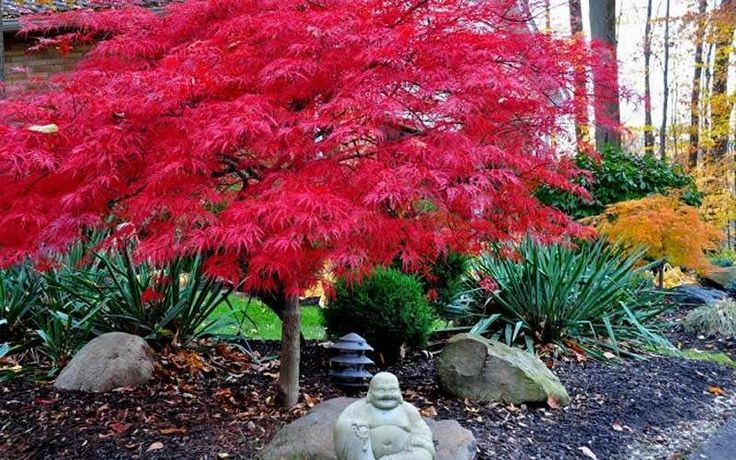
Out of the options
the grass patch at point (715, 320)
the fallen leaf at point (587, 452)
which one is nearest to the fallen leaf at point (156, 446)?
the fallen leaf at point (587, 452)

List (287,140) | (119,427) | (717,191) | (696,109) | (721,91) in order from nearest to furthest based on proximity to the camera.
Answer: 1. (287,140)
2. (119,427)
3. (717,191)
4. (721,91)
5. (696,109)

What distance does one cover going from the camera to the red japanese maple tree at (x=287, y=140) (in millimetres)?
3139

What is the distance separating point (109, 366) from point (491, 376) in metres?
2.88

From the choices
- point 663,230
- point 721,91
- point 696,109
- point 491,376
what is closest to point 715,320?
point 663,230

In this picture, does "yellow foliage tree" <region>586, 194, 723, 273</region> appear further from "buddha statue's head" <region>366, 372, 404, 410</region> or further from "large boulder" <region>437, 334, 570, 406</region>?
"buddha statue's head" <region>366, 372, 404, 410</region>

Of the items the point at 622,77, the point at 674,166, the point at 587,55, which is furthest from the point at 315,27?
the point at 674,166

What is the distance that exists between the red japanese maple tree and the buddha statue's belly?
32.8 inches

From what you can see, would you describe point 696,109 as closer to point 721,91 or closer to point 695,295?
point 721,91

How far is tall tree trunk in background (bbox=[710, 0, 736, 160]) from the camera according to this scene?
15.3 m

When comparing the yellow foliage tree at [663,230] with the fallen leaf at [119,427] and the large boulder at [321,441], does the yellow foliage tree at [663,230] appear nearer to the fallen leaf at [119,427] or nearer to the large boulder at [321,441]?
the large boulder at [321,441]

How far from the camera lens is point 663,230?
9016mm

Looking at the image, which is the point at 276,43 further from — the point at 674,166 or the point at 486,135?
the point at 674,166

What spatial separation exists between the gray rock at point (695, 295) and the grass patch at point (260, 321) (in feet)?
17.2

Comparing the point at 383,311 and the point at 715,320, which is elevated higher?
the point at 383,311
